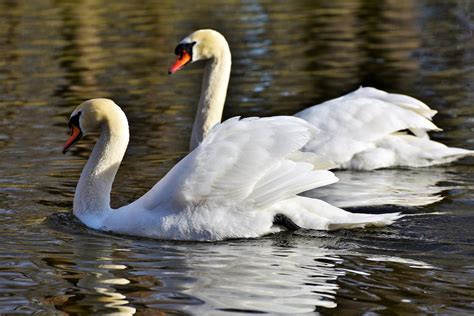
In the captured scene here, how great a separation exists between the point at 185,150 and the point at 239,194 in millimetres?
3464

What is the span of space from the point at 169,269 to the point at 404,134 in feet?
13.2

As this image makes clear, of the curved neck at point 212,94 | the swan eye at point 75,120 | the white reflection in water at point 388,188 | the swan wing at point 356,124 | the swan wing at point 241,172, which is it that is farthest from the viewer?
the curved neck at point 212,94

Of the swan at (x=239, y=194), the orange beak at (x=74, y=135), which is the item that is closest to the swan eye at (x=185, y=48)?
the orange beak at (x=74, y=135)

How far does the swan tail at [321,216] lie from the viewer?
759 cm

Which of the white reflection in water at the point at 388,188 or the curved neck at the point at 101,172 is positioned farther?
the white reflection in water at the point at 388,188

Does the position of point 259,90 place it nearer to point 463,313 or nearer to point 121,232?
point 121,232

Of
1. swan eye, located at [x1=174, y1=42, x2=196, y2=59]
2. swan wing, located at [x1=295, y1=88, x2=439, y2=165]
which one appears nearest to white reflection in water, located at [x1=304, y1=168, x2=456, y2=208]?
swan wing, located at [x1=295, y1=88, x2=439, y2=165]

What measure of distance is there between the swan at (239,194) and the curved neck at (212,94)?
2.39 m

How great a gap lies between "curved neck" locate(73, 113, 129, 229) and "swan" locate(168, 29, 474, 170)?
6.22 ft

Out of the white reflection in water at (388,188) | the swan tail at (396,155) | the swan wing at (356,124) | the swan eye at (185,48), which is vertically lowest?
the white reflection in water at (388,188)

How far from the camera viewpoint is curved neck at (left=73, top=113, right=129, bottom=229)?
26.7ft

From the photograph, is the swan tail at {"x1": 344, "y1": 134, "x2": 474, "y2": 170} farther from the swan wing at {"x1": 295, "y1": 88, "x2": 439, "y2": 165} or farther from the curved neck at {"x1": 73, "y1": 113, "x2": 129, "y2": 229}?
the curved neck at {"x1": 73, "y1": 113, "x2": 129, "y2": 229}

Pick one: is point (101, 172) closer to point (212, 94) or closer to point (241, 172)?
point (241, 172)

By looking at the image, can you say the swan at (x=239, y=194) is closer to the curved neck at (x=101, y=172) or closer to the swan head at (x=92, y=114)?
the curved neck at (x=101, y=172)
